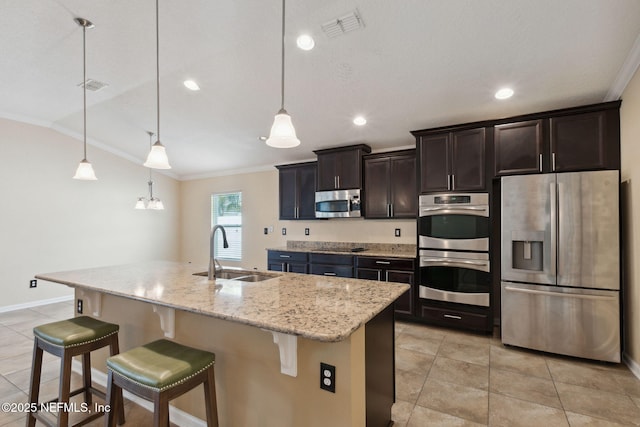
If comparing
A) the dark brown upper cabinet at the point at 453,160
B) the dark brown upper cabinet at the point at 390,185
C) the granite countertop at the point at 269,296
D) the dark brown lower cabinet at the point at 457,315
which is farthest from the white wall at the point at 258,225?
the granite countertop at the point at 269,296

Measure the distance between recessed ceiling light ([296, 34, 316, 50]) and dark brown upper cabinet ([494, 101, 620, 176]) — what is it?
84.9 inches

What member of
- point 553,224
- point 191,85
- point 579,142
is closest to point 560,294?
point 553,224

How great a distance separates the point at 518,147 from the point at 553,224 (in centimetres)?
87

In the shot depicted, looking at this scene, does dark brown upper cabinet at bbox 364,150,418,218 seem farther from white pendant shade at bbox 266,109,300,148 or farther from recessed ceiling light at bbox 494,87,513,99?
white pendant shade at bbox 266,109,300,148

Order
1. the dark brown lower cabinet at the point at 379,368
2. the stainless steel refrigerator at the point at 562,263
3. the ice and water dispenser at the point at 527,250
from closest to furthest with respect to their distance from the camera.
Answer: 1. the dark brown lower cabinet at the point at 379,368
2. the stainless steel refrigerator at the point at 562,263
3. the ice and water dispenser at the point at 527,250

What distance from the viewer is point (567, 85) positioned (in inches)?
105

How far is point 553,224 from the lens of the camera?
281cm

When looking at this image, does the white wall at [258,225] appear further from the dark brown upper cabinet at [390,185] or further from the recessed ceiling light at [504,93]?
the recessed ceiling light at [504,93]

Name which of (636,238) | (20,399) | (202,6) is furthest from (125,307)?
(636,238)

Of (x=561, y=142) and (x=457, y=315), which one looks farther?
(x=457, y=315)

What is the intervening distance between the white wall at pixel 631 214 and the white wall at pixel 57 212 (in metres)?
6.23

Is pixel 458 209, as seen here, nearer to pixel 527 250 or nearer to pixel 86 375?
pixel 527 250

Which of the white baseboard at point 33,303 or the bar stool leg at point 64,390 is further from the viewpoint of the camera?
the white baseboard at point 33,303

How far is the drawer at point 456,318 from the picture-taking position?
330 centimetres
